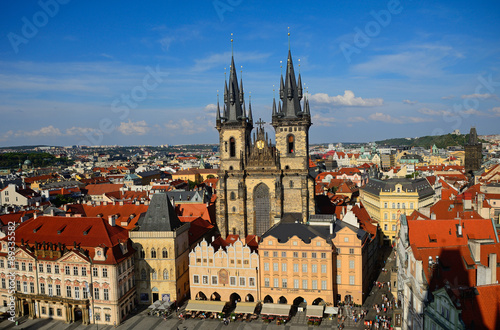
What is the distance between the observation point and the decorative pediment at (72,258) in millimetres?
60562

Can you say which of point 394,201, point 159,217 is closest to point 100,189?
point 159,217

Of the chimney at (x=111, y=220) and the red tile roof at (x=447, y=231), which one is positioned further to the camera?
the chimney at (x=111, y=220)

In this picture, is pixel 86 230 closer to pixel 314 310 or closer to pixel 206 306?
pixel 206 306

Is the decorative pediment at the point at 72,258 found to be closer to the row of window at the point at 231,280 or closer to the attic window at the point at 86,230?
the attic window at the point at 86,230

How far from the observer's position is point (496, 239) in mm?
53969

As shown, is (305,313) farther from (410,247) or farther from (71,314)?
(71,314)

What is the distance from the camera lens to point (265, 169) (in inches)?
3369

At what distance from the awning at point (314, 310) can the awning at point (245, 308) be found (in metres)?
7.89

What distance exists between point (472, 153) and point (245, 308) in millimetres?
139089

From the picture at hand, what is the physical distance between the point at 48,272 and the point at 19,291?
21.1 feet

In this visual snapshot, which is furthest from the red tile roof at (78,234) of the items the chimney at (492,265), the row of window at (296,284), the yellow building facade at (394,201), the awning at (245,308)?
the yellow building facade at (394,201)

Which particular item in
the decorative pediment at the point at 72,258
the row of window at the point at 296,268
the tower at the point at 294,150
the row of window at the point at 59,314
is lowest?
the row of window at the point at 59,314

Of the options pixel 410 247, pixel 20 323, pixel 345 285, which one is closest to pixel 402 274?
pixel 410 247

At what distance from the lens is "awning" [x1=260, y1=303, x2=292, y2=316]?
59.4 metres
